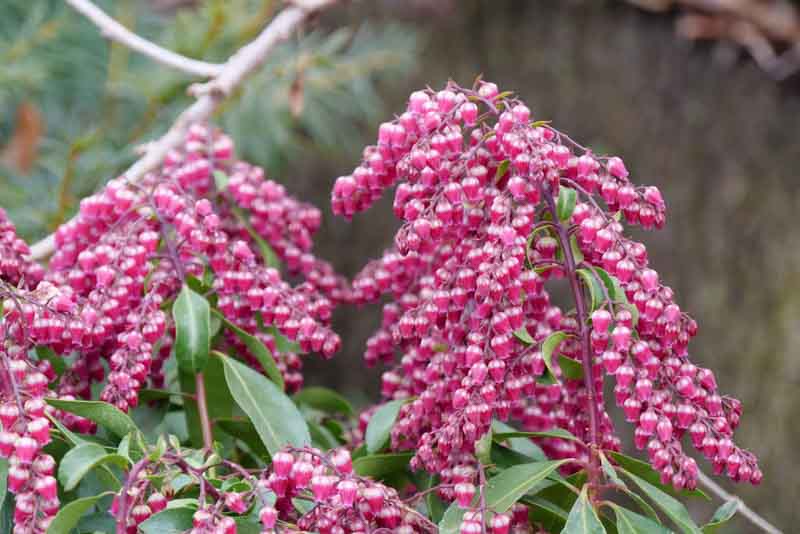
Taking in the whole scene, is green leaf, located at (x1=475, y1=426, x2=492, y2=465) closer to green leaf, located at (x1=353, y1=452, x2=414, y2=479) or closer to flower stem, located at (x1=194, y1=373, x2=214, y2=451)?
green leaf, located at (x1=353, y1=452, x2=414, y2=479)

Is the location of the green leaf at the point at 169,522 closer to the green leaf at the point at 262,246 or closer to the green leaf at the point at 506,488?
the green leaf at the point at 506,488

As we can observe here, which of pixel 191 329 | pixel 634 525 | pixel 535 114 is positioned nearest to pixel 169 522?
pixel 191 329

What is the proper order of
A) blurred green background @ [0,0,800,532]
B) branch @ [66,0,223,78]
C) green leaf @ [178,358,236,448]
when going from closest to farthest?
green leaf @ [178,358,236,448], branch @ [66,0,223,78], blurred green background @ [0,0,800,532]

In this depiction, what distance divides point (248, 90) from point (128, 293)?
2.35 feet

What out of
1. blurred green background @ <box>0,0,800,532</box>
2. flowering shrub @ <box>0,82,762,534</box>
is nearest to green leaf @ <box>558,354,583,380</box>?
flowering shrub @ <box>0,82,762,534</box>

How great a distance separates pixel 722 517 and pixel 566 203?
0.22 meters

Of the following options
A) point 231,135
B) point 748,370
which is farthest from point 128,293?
point 748,370

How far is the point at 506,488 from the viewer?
0.55 meters

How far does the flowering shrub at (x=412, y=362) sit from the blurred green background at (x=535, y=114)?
1.97 ft

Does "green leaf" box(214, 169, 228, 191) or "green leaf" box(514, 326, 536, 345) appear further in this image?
"green leaf" box(214, 169, 228, 191)

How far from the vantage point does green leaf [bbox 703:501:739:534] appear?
573 mm

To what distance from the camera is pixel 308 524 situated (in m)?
0.50

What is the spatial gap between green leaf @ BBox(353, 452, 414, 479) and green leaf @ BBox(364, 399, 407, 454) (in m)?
0.01

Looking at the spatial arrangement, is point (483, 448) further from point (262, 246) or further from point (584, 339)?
point (262, 246)
